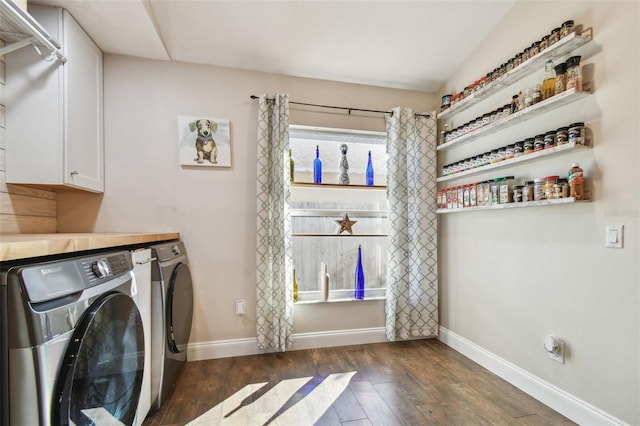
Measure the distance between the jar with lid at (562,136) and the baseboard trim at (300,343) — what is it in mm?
1938

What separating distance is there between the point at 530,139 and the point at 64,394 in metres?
2.39

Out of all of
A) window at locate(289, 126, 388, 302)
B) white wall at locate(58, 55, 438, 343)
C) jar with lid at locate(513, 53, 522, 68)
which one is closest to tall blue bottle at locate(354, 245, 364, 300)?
window at locate(289, 126, 388, 302)

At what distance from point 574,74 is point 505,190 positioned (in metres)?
0.71

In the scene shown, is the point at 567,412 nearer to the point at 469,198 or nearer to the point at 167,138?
the point at 469,198

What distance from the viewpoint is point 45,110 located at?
1.64m

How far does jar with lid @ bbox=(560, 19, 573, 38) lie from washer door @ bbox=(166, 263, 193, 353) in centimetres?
260

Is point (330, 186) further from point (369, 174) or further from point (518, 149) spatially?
point (518, 149)

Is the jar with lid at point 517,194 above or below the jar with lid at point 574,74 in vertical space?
below

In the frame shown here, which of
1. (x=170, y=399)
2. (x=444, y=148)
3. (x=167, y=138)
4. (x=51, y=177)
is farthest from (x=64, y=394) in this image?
(x=444, y=148)

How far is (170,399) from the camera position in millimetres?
1717


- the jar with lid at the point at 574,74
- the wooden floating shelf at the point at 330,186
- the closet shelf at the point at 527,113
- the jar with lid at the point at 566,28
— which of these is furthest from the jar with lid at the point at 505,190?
the wooden floating shelf at the point at 330,186

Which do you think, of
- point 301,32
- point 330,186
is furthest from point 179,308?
point 301,32

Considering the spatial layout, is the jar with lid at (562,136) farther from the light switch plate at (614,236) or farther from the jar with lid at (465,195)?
the jar with lid at (465,195)

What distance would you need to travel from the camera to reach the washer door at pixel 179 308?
1665 millimetres
